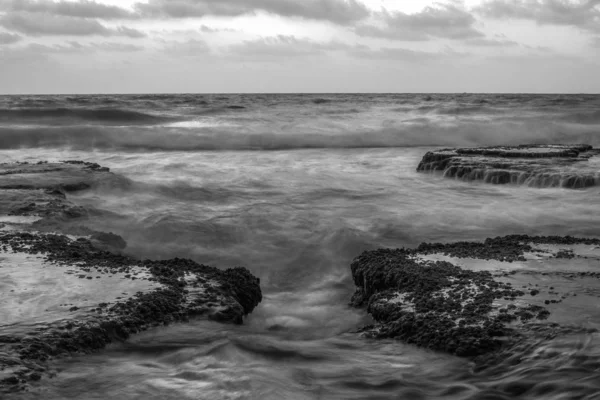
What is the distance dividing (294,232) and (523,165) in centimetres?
649

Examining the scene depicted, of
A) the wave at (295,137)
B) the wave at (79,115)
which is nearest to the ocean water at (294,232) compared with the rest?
the wave at (295,137)

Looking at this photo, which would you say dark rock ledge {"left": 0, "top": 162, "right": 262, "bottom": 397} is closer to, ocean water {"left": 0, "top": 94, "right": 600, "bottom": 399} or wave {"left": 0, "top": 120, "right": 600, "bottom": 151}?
ocean water {"left": 0, "top": 94, "right": 600, "bottom": 399}

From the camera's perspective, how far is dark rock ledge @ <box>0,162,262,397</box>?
404cm

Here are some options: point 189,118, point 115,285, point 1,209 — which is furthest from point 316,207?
point 189,118

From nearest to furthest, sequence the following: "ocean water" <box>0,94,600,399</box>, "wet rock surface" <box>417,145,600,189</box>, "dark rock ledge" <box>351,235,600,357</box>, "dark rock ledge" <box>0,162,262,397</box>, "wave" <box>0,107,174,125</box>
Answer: "ocean water" <box>0,94,600,399</box>, "dark rock ledge" <box>0,162,262,397</box>, "dark rock ledge" <box>351,235,600,357</box>, "wet rock surface" <box>417,145,600,189</box>, "wave" <box>0,107,174,125</box>

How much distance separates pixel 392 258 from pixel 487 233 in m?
2.87

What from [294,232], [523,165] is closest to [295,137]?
[523,165]

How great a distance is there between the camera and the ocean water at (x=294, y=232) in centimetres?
380

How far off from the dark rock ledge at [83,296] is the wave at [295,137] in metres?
14.2

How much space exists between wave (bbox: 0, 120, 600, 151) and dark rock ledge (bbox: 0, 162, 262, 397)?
14.2m

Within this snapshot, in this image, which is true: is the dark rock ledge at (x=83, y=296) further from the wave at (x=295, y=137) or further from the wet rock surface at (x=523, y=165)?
the wave at (x=295, y=137)

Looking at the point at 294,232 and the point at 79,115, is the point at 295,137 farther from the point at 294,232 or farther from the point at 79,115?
the point at 294,232

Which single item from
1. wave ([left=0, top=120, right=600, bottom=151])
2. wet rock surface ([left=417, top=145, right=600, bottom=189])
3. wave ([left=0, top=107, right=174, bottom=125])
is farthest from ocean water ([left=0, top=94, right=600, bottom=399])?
wave ([left=0, top=107, right=174, bottom=125])

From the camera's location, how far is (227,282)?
562cm
